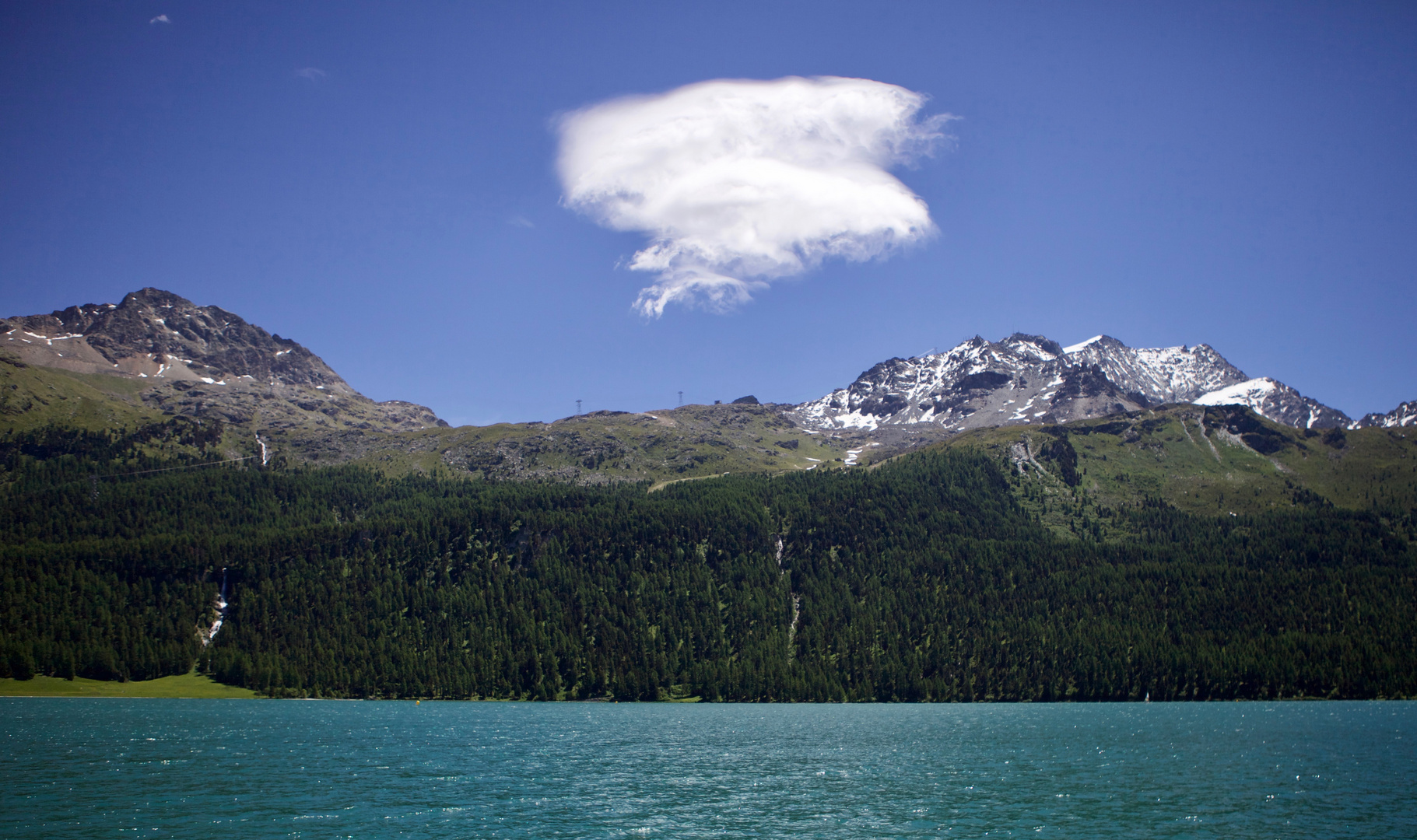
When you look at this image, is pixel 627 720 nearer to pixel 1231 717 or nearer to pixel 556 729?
pixel 556 729

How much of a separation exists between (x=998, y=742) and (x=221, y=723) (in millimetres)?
120136

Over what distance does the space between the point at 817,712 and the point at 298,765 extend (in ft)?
408

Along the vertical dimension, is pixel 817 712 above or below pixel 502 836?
below

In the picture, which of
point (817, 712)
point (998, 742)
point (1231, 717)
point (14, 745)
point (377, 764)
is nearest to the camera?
point (377, 764)

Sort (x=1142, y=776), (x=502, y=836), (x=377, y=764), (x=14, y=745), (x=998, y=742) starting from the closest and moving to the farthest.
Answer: (x=502, y=836)
(x=1142, y=776)
(x=377, y=764)
(x=14, y=745)
(x=998, y=742)

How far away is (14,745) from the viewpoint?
95.6m

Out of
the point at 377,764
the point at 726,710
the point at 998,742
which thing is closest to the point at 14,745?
the point at 377,764

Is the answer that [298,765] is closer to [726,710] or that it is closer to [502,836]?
[502,836]

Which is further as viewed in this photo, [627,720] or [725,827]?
[627,720]

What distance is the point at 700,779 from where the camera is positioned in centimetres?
8238

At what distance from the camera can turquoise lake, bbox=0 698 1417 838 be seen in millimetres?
58938

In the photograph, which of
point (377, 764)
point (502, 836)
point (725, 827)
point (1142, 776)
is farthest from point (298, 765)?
point (1142, 776)

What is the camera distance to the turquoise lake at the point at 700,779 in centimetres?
5894

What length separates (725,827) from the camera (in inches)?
2354
